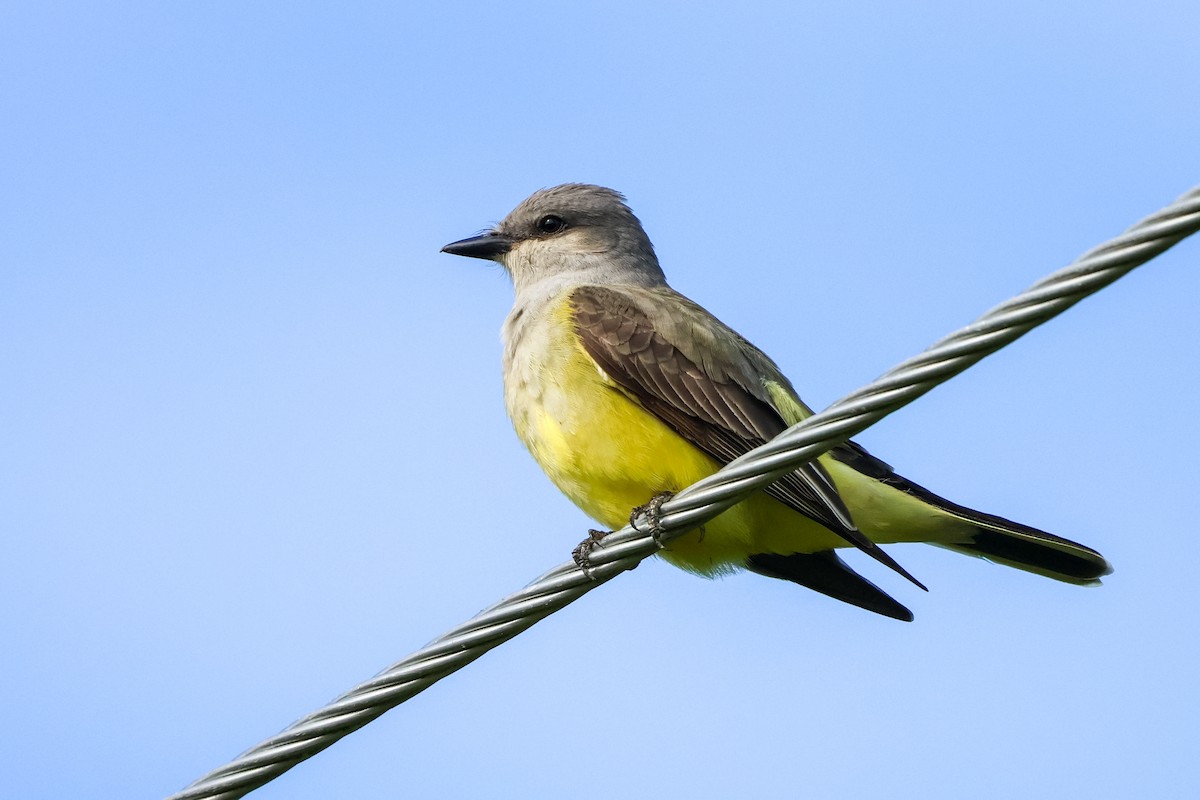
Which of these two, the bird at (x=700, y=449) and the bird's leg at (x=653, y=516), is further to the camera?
the bird at (x=700, y=449)

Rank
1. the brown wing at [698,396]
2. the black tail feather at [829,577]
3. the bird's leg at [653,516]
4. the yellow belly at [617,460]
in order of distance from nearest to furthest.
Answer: the bird's leg at [653,516] → the brown wing at [698,396] → the yellow belly at [617,460] → the black tail feather at [829,577]

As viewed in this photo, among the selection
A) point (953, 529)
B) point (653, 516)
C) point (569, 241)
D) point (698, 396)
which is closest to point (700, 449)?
point (698, 396)

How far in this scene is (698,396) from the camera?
6020 millimetres

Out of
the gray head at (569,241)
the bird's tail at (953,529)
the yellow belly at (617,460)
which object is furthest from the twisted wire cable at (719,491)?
the gray head at (569,241)

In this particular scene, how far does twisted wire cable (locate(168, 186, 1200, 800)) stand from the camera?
3037 mm

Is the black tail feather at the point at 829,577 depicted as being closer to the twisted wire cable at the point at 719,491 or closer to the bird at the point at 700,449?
the bird at the point at 700,449

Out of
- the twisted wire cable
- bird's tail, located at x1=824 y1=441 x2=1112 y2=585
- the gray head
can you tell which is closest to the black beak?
the gray head

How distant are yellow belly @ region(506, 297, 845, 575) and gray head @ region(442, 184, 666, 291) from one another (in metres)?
1.67

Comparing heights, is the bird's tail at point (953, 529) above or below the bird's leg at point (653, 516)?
below

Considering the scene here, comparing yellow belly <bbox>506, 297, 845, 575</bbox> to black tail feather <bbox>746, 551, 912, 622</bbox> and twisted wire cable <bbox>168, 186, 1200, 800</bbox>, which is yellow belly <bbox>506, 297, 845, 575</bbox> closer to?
black tail feather <bbox>746, 551, 912, 622</bbox>

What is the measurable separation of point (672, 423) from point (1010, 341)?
106 inches

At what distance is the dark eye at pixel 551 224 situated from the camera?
8.18 meters

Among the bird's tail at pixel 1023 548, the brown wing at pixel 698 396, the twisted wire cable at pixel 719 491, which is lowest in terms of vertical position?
the bird's tail at pixel 1023 548

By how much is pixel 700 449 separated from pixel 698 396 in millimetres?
299
